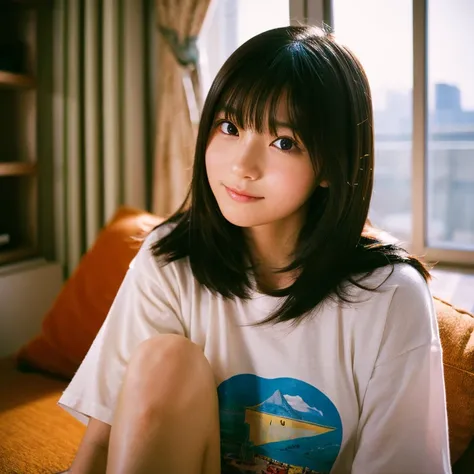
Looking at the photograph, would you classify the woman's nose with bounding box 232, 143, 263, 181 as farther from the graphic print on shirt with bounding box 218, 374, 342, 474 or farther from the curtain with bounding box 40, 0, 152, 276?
the curtain with bounding box 40, 0, 152, 276

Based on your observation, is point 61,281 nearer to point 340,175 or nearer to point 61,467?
point 61,467

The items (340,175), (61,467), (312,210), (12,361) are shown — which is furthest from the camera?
(12,361)

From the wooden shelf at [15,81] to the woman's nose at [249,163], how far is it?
4.62ft

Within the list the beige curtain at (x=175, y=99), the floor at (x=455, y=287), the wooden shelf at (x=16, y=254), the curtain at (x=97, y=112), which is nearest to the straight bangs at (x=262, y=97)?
the floor at (x=455, y=287)

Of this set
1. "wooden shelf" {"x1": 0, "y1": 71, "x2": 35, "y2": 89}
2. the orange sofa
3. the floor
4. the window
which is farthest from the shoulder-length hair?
"wooden shelf" {"x1": 0, "y1": 71, "x2": 35, "y2": 89}

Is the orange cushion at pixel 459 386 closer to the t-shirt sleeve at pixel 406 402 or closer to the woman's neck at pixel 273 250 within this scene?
the t-shirt sleeve at pixel 406 402

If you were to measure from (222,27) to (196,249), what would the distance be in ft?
4.56

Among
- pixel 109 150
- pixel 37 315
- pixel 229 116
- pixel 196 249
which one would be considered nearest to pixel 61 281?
pixel 37 315

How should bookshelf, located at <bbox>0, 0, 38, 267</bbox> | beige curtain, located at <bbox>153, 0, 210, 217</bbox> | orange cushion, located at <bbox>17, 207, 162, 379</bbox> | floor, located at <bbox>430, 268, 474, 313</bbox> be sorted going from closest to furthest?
orange cushion, located at <bbox>17, 207, 162, 379</bbox>, floor, located at <bbox>430, 268, 474, 313</bbox>, beige curtain, located at <bbox>153, 0, 210, 217</bbox>, bookshelf, located at <bbox>0, 0, 38, 267</bbox>

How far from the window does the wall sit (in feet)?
4.09

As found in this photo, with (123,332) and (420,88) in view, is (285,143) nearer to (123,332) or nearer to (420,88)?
(123,332)

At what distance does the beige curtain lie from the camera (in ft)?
7.18

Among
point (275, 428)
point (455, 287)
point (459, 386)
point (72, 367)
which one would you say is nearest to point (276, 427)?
point (275, 428)

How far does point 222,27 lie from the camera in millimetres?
2354
